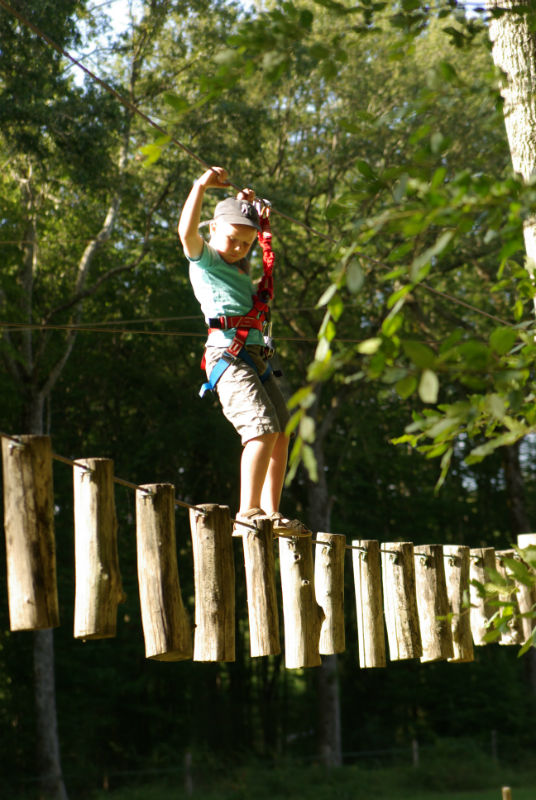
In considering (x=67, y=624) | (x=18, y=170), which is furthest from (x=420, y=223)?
(x=67, y=624)

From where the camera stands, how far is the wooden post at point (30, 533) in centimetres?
207

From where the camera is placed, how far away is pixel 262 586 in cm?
311

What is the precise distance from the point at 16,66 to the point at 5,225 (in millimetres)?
2566

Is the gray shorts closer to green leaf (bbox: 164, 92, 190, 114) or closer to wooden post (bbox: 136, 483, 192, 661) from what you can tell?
wooden post (bbox: 136, 483, 192, 661)

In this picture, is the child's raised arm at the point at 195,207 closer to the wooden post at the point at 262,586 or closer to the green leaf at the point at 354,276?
the wooden post at the point at 262,586

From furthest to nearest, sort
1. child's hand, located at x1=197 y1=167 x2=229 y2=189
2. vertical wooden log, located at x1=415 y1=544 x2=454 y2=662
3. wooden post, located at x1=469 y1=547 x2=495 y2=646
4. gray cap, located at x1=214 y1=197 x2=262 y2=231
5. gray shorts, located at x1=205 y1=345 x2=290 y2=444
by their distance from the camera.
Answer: wooden post, located at x1=469 y1=547 x2=495 y2=646, vertical wooden log, located at x1=415 y1=544 x2=454 y2=662, gray cap, located at x1=214 y1=197 x2=262 y2=231, gray shorts, located at x1=205 y1=345 x2=290 y2=444, child's hand, located at x1=197 y1=167 x2=229 y2=189

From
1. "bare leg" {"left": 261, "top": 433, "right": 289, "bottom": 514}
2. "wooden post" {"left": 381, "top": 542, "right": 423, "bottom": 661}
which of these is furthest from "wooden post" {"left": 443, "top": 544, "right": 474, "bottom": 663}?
"bare leg" {"left": 261, "top": 433, "right": 289, "bottom": 514}

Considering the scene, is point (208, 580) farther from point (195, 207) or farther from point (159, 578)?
point (195, 207)

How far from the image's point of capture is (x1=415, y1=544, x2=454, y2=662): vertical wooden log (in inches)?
165

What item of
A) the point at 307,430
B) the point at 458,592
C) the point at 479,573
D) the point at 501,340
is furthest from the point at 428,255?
the point at 479,573

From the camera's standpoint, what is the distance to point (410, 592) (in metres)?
4.06

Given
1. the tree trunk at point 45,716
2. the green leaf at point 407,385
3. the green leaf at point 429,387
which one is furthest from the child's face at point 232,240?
the tree trunk at point 45,716

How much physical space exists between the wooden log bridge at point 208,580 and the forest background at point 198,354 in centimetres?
590

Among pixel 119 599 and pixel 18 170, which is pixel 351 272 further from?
pixel 18 170
